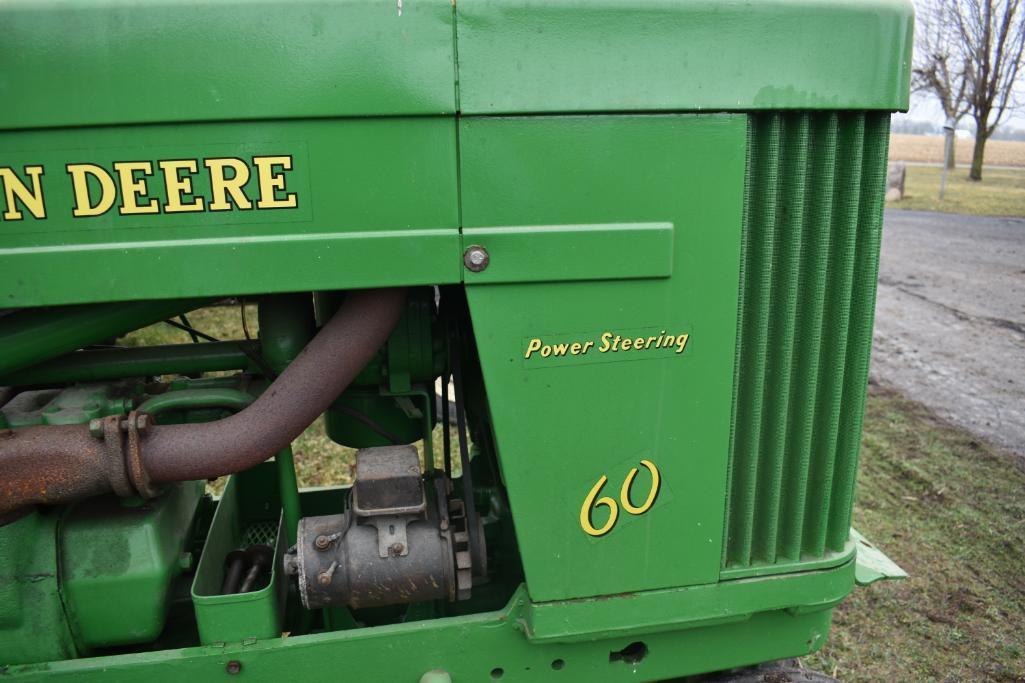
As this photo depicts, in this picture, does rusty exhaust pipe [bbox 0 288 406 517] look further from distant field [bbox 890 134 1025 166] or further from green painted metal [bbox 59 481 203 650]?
distant field [bbox 890 134 1025 166]

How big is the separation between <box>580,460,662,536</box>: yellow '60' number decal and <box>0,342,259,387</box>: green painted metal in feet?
3.00

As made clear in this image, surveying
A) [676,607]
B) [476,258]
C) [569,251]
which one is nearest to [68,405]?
[476,258]

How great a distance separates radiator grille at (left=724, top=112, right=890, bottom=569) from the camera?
5.66ft

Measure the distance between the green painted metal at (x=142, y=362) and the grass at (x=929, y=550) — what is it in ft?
6.60

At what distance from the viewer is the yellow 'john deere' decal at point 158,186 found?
152 cm

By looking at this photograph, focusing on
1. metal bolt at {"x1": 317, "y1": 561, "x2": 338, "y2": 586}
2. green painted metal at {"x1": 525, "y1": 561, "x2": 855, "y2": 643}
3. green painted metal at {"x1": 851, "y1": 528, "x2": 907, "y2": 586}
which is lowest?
green painted metal at {"x1": 851, "y1": 528, "x2": 907, "y2": 586}

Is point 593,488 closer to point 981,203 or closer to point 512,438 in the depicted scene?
point 512,438

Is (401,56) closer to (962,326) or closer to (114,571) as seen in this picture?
(114,571)

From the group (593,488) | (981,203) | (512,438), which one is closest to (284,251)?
(512,438)

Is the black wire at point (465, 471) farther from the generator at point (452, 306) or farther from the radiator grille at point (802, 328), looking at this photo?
the radiator grille at point (802, 328)

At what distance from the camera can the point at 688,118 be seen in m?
1.64

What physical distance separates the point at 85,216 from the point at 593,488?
120cm

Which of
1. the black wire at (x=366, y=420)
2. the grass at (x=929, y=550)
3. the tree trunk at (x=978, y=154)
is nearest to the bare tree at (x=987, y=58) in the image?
the tree trunk at (x=978, y=154)

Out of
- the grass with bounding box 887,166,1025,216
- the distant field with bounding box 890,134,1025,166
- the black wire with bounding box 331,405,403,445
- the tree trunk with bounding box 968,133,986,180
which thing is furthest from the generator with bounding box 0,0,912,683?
the tree trunk with bounding box 968,133,986,180
